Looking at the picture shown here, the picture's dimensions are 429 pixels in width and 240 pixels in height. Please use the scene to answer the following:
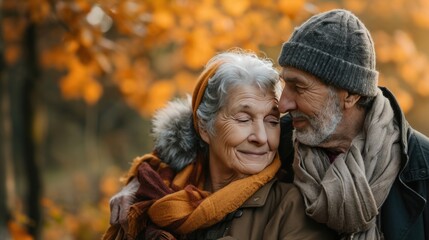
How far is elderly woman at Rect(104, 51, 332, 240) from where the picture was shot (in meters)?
3.64

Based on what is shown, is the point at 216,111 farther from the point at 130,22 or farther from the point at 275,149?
the point at 130,22

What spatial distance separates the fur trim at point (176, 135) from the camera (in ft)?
13.4

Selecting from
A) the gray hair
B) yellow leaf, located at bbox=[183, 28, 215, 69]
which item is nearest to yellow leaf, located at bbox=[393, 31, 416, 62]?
yellow leaf, located at bbox=[183, 28, 215, 69]

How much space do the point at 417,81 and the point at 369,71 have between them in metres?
8.70

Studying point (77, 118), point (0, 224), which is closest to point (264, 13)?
point (0, 224)

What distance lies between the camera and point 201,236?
3.76 m

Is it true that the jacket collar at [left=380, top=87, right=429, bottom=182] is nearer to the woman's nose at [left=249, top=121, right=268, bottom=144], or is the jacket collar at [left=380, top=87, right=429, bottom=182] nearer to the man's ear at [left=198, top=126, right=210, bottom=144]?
the woman's nose at [left=249, top=121, right=268, bottom=144]

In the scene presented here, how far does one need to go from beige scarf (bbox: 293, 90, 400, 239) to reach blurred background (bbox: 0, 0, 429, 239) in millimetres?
2294

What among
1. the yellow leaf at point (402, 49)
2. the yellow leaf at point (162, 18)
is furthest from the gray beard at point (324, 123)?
the yellow leaf at point (402, 49)

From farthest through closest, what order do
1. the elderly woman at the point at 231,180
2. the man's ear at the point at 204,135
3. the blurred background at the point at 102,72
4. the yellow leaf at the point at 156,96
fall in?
1. the yellow leaf at the point at 156,96
2. the blurred background at the point at 102,72
3. the man's ear at the point at 204,135
4. the elderly woman at the point at 231,180

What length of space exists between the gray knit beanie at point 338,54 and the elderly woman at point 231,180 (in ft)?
0.90

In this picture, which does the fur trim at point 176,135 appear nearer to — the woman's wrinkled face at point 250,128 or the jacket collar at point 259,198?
the woman's wrinkled face at point 250,128

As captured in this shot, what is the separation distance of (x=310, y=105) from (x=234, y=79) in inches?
15.4

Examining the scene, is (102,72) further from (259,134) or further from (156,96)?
(259,134)
